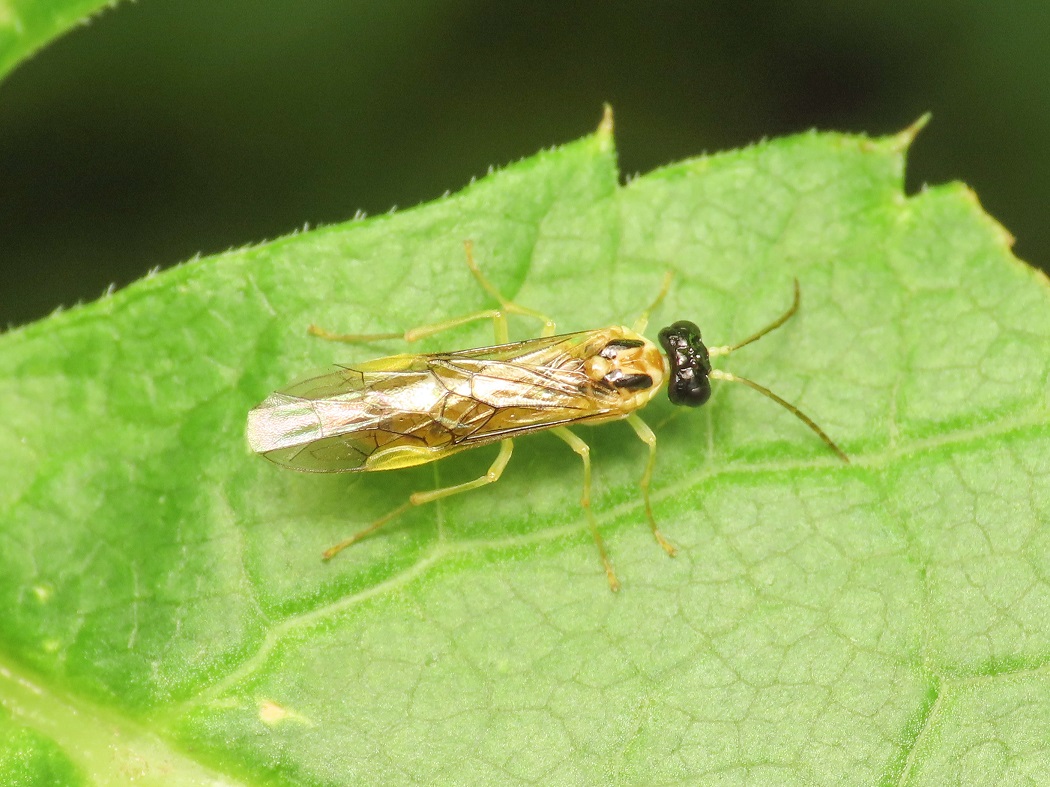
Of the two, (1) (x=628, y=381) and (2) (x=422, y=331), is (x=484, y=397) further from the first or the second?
(1) (x=628, y=381)

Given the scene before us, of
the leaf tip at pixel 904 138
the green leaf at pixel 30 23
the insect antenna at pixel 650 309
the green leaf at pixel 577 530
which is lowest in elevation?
the green leaf at pixel 577 530

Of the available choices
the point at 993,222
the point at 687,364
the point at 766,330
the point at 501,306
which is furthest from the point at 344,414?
the point at 993,222

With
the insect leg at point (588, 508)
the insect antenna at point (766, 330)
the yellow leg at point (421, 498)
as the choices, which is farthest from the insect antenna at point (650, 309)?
the yellow leg at point (421, 498)

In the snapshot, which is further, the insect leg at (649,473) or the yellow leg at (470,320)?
the yellow leg at (470,320)

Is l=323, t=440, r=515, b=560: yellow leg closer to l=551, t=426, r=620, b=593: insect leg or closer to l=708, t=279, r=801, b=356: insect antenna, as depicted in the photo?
l=551, t=426, r=620, b=593: insect leg

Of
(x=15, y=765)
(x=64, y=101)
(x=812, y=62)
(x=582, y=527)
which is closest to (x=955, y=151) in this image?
(x=812, y=62)

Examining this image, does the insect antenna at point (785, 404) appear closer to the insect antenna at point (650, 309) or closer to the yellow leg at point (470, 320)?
the insect antenna at point (650, 309)

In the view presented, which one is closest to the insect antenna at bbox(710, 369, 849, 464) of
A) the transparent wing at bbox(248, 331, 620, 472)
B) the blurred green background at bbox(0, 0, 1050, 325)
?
the transparent wing at bbox(248, 331, 620, 472)

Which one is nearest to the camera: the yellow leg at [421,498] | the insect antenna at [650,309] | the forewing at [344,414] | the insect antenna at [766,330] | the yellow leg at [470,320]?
the forewing at [344,414]
